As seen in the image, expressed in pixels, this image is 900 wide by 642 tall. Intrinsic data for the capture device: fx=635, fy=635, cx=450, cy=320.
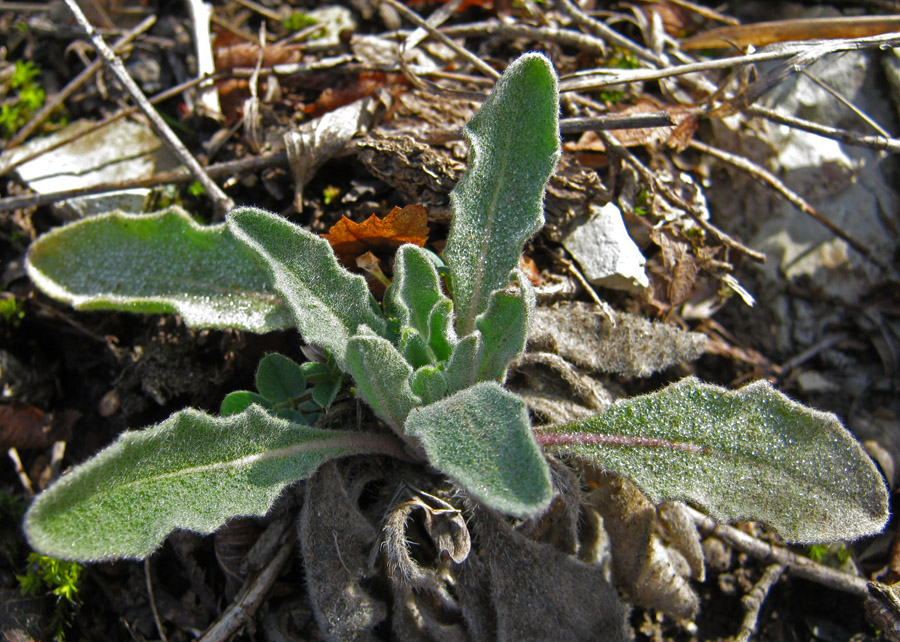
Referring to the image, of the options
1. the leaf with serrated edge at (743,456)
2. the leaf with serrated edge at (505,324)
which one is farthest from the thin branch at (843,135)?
the leaf with serrated edge at (505,324)

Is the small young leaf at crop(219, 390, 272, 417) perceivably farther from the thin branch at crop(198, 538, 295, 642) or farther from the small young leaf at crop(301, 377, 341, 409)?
the thin branch at crop(198, 538, 295, 642)

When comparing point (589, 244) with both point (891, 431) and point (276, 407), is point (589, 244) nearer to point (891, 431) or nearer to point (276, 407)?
point (276, 407)

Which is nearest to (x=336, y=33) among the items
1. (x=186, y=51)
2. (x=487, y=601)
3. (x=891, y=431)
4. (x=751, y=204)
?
(x=186, y=51)

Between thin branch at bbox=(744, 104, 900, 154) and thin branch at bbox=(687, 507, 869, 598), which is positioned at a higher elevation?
thin branch at bbox=(744, 104, 900, 154)

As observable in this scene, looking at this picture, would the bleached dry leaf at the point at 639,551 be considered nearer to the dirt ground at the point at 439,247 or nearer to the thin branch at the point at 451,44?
the dirt ground at the point at 439,247

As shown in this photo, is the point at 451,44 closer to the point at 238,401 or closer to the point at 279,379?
the point at 279,379

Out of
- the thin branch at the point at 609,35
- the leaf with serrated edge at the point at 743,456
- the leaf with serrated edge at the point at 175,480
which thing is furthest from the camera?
the thin branch at the point at 609,35

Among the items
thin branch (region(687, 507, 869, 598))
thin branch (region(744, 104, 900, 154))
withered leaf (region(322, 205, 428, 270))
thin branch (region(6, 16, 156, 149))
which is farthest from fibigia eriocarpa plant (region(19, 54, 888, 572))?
thin branch (region(744, 104, 900, 154))
